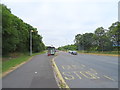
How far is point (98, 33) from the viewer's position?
64562 mm

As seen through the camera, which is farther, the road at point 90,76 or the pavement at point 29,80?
the road at point 90,76

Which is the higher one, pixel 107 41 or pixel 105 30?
pixel 105 30

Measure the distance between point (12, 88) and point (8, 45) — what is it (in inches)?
831

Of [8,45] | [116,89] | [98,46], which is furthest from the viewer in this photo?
[98,46]

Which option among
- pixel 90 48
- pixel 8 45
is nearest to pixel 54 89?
pixel 8 45

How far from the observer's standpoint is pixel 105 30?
2542 inches

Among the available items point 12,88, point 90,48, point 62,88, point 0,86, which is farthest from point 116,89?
point 90,48

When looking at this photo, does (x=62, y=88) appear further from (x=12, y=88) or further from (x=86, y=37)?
(x=86, y=37)

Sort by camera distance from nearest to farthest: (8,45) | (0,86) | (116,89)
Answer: (116,89)
(0,86)
(8,45)

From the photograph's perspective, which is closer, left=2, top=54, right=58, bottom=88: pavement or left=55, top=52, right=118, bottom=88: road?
left=2, top=54, right=58, bottom=88: pavement

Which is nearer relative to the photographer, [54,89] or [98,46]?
[54,89]

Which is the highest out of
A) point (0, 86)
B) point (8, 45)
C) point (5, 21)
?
point (5, 21)

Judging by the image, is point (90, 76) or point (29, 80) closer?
point (29, 80)

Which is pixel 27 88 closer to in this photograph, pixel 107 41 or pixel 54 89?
pixel 54 89
